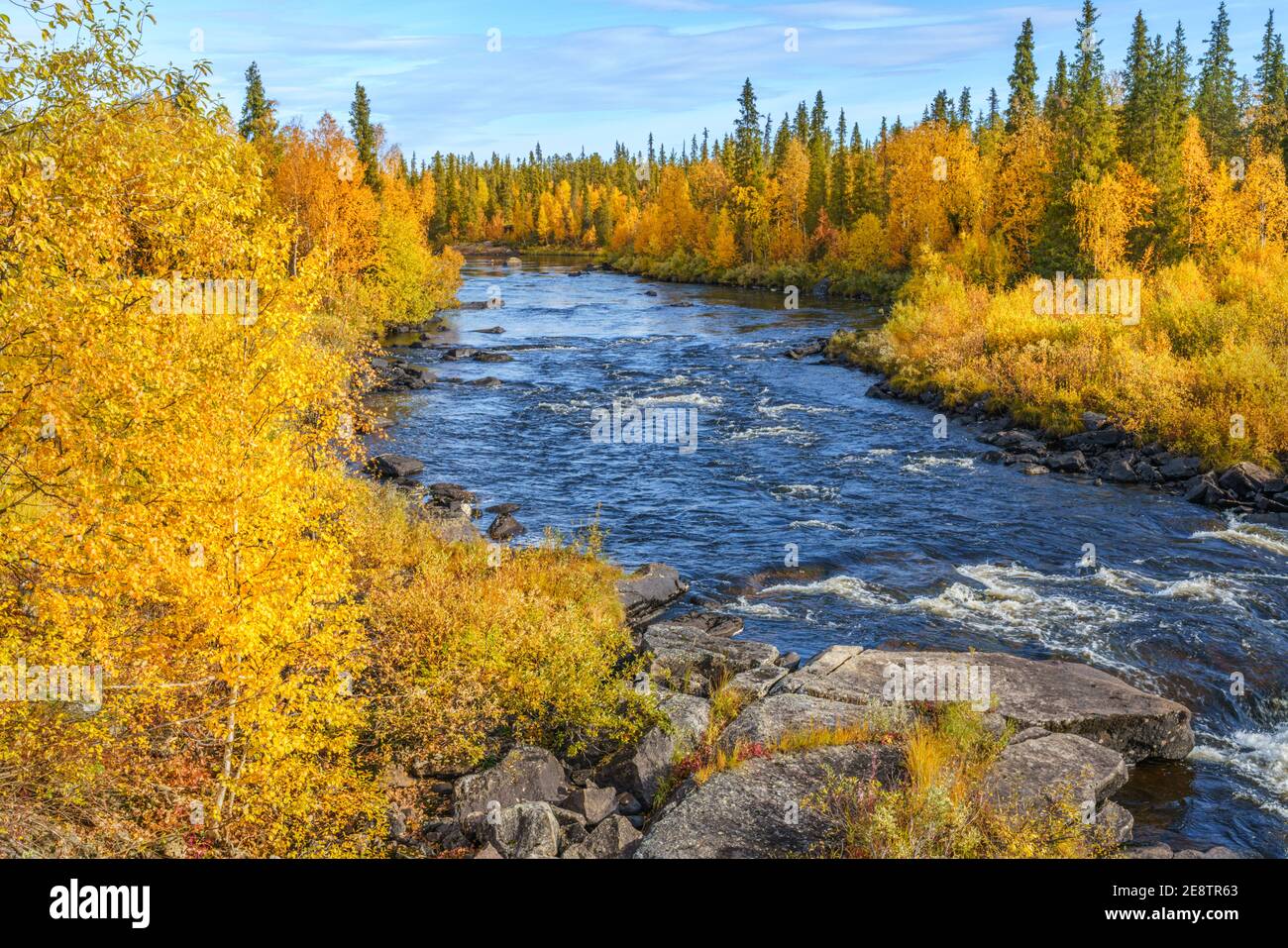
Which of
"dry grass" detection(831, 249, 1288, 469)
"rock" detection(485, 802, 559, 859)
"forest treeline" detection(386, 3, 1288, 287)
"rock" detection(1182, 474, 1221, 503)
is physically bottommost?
"rock" detection(485, 802, 559, 859)

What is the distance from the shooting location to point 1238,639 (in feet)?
52.3

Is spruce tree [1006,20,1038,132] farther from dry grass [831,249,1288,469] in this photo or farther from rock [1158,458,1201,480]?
rock [1158,458,1201,480]

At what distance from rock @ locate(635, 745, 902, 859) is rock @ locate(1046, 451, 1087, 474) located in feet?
61.1

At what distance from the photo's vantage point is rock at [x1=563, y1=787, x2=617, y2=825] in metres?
10.4

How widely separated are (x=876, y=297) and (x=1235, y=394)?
4375 cm

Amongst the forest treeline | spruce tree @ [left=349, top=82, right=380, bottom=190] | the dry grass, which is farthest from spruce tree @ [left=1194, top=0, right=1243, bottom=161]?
spruce tree @ [left=349, top=82, right=380, bottom=190]

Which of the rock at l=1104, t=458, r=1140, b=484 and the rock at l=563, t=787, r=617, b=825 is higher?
the rock at l=1104, t=458, r=1140, b=484

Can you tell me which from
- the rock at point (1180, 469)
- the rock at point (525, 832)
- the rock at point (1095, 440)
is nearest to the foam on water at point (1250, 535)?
the rock at point (1180, 469)

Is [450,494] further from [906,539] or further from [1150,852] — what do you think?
[1150,852]

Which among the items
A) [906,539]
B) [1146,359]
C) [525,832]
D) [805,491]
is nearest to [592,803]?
[525,832]

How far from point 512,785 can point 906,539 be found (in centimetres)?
1357

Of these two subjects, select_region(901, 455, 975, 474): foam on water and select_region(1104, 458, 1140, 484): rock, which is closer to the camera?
select_region(1104, 458, 1140, 484): rock

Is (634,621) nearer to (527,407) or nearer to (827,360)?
(527,407)
